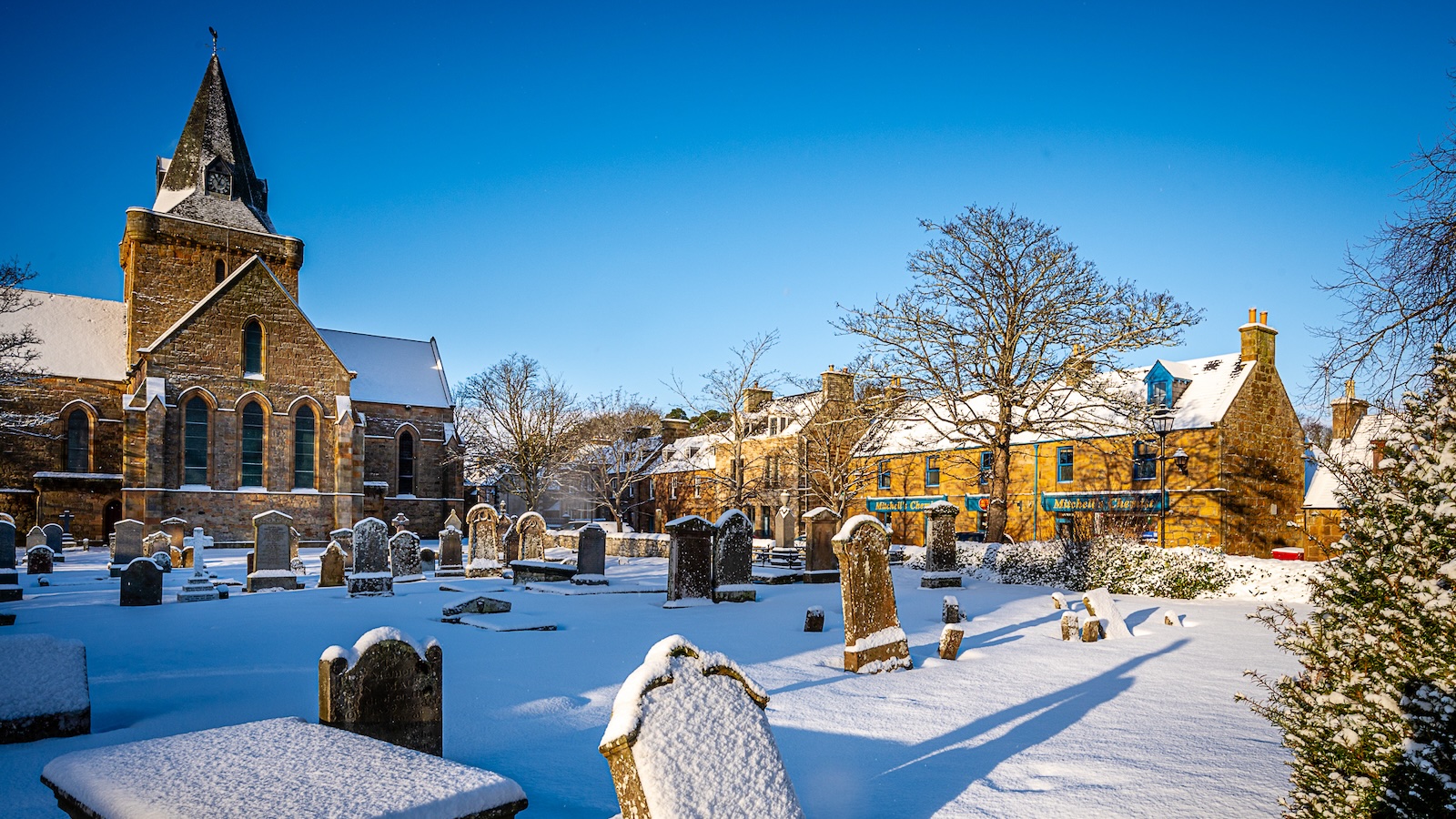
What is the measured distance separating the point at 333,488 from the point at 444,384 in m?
10.7

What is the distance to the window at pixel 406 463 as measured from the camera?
1726 inches

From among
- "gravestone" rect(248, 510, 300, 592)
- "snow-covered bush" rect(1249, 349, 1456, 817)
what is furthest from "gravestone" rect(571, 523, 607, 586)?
"snow-covered bush" rect(1249, 349, 1456, 817)

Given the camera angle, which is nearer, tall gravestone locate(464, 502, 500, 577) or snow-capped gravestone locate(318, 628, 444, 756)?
snow-capped gravestone locate(318, 628, 444, 756)

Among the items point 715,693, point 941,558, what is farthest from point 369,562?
point 715,693

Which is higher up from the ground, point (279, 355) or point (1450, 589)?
point (279, 355)

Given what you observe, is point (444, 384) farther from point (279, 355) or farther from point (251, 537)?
point (251, 537)

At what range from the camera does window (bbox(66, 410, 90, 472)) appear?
3609 cm

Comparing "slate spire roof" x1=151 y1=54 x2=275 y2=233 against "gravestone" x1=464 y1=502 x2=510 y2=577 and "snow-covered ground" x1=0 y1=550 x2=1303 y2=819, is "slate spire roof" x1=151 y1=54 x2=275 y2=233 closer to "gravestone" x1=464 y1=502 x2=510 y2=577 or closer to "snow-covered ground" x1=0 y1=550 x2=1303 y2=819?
"gravestone" x1=464 y1=502 x2=510 y2=577

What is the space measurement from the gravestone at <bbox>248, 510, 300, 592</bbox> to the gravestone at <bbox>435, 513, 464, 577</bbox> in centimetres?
350

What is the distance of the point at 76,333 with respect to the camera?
38000 millimetres

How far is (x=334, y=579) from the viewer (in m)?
18.8

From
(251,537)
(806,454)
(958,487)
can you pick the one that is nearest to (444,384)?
(251,537)

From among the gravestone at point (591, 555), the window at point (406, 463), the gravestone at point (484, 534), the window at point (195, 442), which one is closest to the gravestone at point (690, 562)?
the gravestone at point (591, 555)

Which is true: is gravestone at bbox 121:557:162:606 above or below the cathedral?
below
